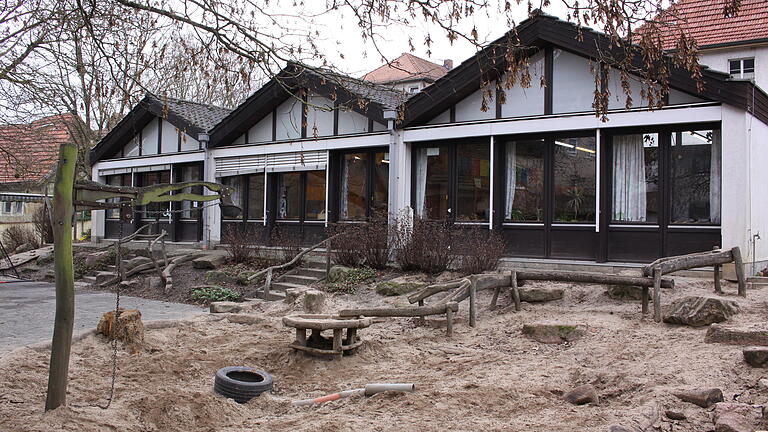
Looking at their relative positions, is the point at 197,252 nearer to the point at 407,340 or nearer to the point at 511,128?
the point at 511,128

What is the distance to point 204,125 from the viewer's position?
19703mm

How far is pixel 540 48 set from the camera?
1325 centimetres

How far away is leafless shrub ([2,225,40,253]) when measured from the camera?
23641 millimetres

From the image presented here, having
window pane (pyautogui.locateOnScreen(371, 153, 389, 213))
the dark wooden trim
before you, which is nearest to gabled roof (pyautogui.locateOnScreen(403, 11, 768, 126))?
the dark wooden trim

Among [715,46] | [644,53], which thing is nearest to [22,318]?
[644,53]

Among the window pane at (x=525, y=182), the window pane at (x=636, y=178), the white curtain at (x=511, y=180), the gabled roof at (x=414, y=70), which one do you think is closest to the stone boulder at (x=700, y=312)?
the gabled roof at (x=414, y=70)

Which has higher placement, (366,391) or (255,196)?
(255,196)

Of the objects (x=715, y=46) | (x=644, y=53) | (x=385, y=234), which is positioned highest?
(x=715, y=46)

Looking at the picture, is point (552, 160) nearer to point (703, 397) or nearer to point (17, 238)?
point (703, 397)

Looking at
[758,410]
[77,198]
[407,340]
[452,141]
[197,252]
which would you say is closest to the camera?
[758,410]

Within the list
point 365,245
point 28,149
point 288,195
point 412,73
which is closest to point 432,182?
point 365,245

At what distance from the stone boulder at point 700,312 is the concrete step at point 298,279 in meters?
7.38

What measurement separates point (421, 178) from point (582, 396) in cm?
949

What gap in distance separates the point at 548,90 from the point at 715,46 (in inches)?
377
